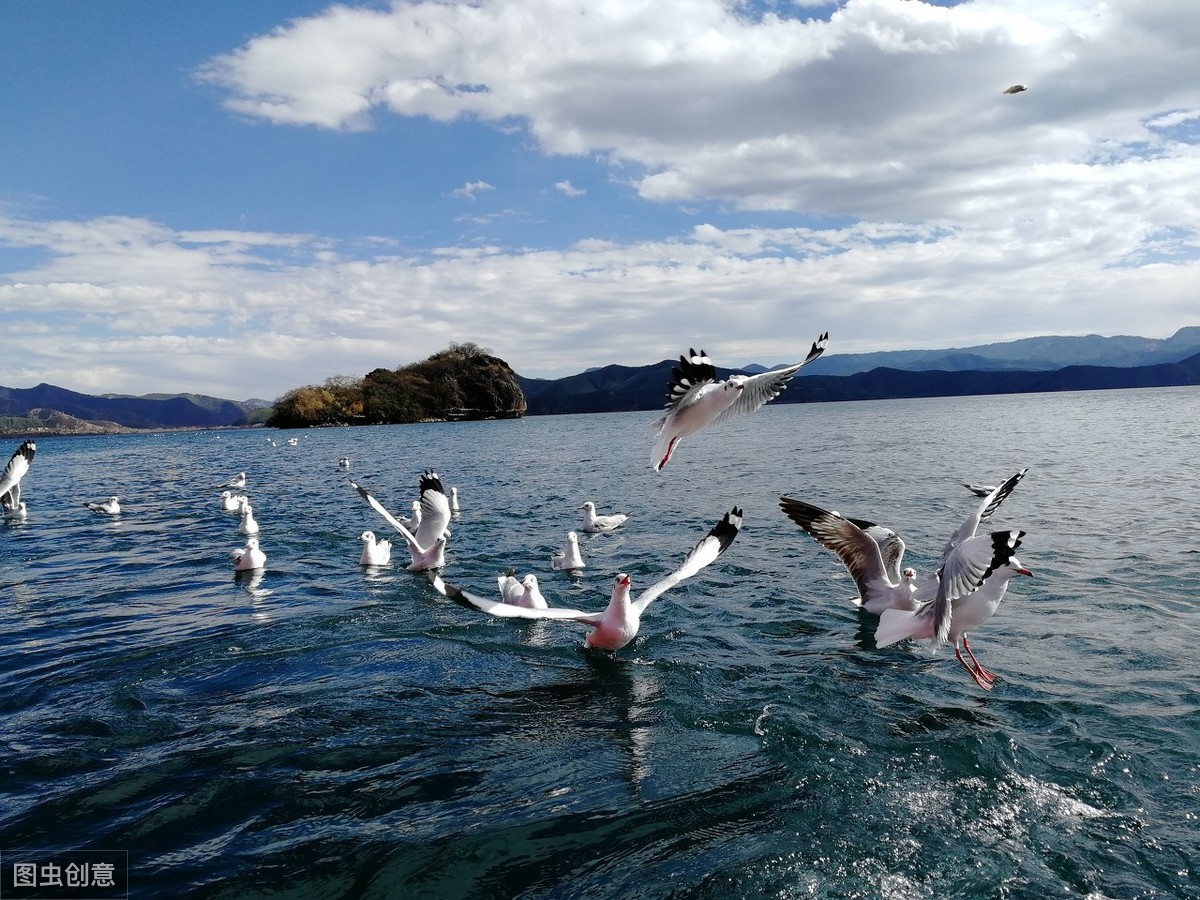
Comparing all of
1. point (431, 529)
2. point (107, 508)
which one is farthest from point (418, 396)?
point (431, 529)

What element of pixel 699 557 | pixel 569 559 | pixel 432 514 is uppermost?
pixel 432 514

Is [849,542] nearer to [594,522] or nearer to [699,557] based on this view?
[699,557]

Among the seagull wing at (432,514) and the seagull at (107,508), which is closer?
the seagull wing at (432,514)

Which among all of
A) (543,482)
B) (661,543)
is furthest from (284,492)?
(661,543)

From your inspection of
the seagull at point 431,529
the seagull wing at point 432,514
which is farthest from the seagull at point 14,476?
the seagull wing at point 432,514

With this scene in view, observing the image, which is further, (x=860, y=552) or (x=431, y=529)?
(x=431, y=529)

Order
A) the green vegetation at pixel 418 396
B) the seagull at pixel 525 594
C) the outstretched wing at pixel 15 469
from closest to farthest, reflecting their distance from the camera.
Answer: the seagull at pixel 525 594 → the outstretched wing at pixel 15 469 → the green vegetation at pixel 418 396

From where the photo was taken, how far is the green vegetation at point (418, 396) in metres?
127

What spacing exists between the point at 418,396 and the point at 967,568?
14034cm

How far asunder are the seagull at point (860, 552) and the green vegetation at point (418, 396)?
12437 cm

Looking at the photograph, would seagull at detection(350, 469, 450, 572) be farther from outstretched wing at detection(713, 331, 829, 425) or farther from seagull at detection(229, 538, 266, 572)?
outstretched wing at detection(713, 331, 829, 425)

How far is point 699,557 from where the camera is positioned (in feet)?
30.9

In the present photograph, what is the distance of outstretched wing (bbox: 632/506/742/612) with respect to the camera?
342 inches

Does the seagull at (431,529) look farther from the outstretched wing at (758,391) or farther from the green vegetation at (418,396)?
the green vegetation at (418,396)
